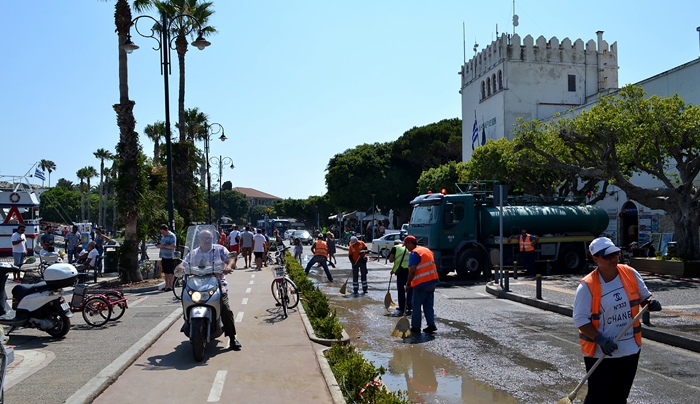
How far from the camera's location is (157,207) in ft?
61.9

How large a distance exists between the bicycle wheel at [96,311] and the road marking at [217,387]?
414cm

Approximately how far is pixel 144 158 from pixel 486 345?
39.5 feet

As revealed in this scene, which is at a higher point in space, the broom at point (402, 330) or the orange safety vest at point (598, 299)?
the orange safety vest at point (598, 299)

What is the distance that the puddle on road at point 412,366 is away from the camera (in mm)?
6643

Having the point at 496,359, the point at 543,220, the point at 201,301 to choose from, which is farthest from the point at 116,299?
the point at 543,220

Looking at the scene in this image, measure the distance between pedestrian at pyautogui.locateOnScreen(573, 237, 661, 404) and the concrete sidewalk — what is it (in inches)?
205

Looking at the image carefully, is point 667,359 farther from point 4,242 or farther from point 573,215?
point 4,242

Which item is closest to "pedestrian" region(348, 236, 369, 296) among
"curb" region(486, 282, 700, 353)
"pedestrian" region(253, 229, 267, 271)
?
"curb" region(486, 282, 700, 353)

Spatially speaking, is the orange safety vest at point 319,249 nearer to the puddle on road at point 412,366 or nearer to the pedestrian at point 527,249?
the puddle on road at point 412,366

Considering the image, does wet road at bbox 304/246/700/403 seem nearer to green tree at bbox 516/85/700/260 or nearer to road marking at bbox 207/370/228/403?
road marking at bbox 207/370/228/403

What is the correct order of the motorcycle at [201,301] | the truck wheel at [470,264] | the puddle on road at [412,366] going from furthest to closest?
the truck wheel at [470,264]
the motorcycle at [201,301]
the puddle on road at [412,366]

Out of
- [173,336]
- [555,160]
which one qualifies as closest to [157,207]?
[173,336]

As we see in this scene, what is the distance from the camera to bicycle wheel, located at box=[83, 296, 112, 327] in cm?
1041

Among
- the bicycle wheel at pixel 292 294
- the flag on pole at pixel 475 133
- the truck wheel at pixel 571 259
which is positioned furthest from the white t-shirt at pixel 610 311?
the flag on pole at pixel 475 133
